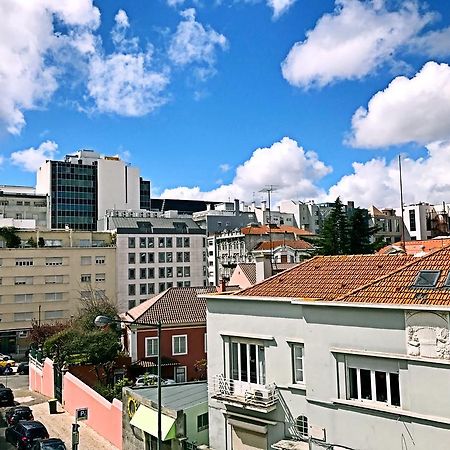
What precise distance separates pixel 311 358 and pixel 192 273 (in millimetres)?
72881

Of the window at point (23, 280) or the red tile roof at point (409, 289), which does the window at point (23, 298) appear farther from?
the red tile roof at point (409, 289)

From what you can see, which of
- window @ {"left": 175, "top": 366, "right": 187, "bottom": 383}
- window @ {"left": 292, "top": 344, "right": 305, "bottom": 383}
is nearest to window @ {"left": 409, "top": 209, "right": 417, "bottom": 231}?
window @ {"left": 175, "top": 366, "right": 187, "bottom": 383}

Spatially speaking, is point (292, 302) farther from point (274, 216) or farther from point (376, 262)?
point (274, 216)

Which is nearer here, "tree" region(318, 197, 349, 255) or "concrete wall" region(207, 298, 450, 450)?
"concrete wall" region(207, 298, 450, 450)

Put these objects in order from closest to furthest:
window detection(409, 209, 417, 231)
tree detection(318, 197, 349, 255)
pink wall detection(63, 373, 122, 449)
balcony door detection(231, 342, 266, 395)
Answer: balcony door detection(231, 342, 266, 395), pink wall detection(63, 373, 122, 449), tree detection(318, 197, 349, 255), window detection(409, 209, 417, 231)

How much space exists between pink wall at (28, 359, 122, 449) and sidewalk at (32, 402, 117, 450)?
301mm

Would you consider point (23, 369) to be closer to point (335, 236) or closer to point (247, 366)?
point (335, 236)

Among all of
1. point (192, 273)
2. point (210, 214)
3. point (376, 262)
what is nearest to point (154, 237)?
point (192, 273)

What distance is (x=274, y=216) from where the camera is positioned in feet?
365

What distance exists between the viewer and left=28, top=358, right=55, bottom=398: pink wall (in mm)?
39594

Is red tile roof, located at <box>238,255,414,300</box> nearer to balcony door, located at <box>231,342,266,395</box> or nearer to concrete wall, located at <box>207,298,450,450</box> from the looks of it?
concrete wall, located at <box>207,298,450,450</box>

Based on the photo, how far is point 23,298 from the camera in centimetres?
7225

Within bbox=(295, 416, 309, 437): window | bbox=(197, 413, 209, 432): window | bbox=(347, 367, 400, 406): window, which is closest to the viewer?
bbox=(347, 367, 400, 406): window

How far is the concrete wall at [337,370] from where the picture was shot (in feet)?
46.1
